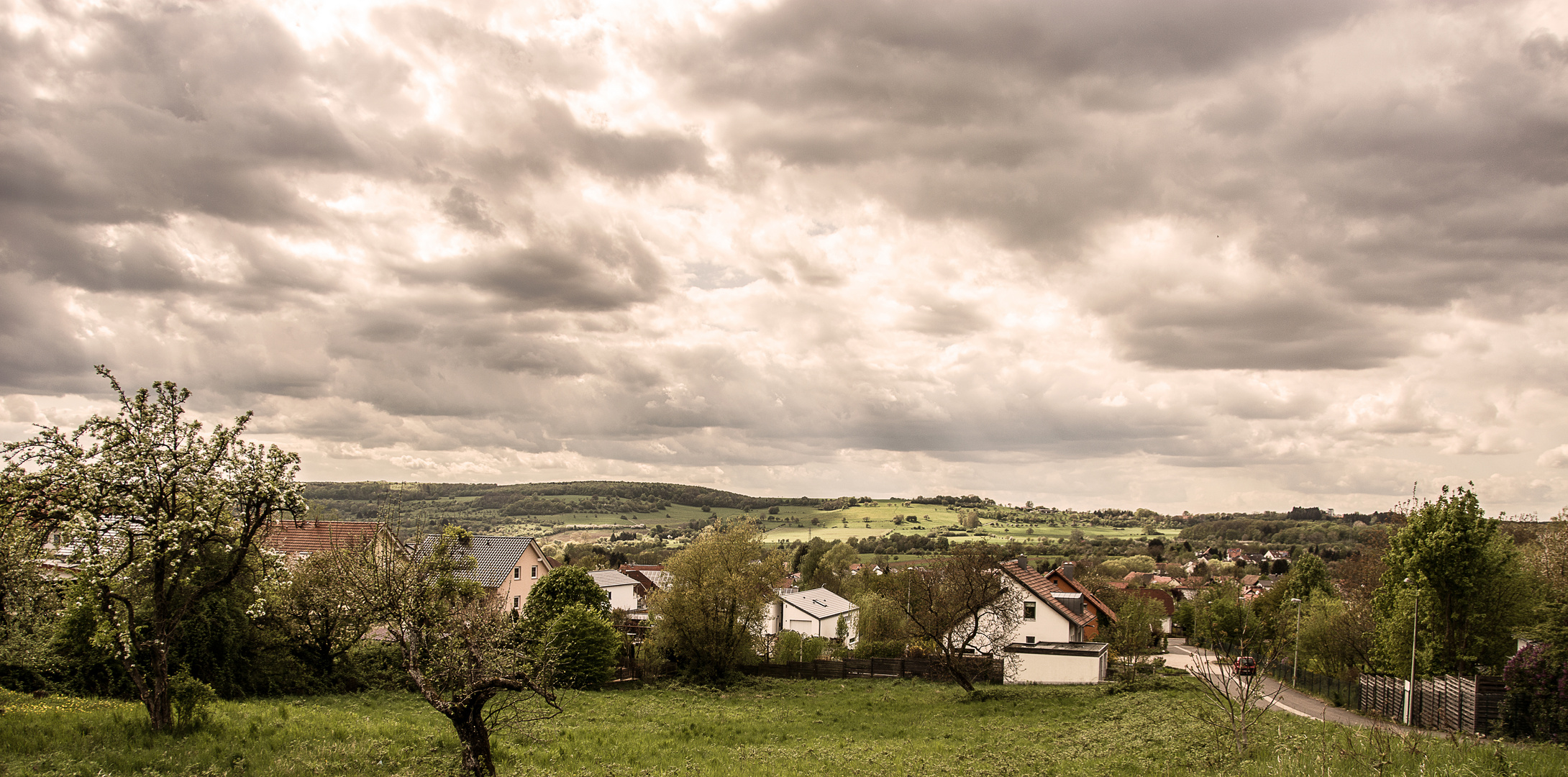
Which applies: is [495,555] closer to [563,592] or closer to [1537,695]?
[563,592]

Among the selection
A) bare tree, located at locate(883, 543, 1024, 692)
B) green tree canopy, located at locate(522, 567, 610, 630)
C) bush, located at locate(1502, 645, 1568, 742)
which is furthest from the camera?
green tree canopy, located at locate(522, 567, 610, 630)

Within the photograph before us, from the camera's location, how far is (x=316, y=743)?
15.7 meters

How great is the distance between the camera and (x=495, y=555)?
5619 centimetres

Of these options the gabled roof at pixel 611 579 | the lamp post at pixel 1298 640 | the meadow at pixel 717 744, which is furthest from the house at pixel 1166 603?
the meadow at pixel 717 744

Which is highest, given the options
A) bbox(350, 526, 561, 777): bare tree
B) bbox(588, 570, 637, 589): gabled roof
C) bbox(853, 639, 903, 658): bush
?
bbox(350, 526, 561, 777): bare tree

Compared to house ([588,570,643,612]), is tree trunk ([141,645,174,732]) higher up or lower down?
higher up

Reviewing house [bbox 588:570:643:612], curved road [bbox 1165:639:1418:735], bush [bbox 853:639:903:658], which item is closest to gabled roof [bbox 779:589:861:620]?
bush [bbox 853:639:903:658]

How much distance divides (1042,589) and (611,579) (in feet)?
147

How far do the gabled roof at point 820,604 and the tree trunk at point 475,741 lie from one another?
2030 inches

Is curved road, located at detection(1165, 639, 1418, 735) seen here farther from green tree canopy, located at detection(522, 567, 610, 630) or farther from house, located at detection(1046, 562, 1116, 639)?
green tree canopy, located at detection(522, 567, 610, 630)

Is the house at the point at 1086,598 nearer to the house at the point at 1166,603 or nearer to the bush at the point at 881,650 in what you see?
the bush at the point at 881,650

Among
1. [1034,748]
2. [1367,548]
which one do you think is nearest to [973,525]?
[1367,548]

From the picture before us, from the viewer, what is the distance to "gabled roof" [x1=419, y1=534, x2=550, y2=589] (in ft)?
174

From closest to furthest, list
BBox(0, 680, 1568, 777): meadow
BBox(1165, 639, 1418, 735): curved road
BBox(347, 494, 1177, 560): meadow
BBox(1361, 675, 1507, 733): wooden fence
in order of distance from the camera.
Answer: BBox(0, 680, 1568, 777): meadow < BBox(1361, 675, 1507, 733): wooden fence < BBox(1165, 639, 1418, 735): curved road < BBox(347, 494, 1177, 560): meadow
